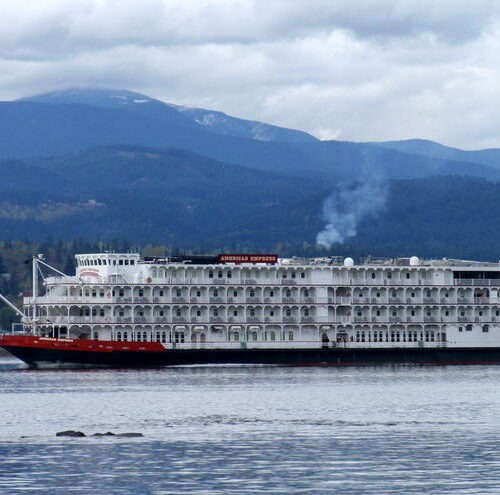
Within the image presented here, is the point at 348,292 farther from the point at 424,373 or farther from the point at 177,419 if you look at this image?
the point at 177,419

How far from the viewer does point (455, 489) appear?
42.5 meters

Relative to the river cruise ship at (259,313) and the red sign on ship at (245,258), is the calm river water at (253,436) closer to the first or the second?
the river cruise ship at (259,313)

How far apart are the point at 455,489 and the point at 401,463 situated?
4.90 meters

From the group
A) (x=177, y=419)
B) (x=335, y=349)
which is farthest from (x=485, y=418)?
(x=335, y=349)

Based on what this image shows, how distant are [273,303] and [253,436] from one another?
50.1 m

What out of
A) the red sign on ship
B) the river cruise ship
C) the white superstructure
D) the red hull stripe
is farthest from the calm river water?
the red sign on ship

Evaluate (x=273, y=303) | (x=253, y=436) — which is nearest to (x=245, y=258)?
(x=273, y=303)

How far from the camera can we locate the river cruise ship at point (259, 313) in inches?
4008

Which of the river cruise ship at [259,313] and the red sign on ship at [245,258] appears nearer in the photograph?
the river cruise ship at [259,313]

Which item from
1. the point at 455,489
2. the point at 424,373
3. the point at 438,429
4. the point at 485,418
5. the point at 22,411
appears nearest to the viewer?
the point at 455,489

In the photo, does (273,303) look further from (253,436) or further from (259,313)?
(253,436)

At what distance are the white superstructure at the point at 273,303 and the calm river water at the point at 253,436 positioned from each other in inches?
561

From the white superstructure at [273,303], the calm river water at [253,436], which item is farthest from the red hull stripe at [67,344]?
the calm river water at [253,436]

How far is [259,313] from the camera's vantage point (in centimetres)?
10481
